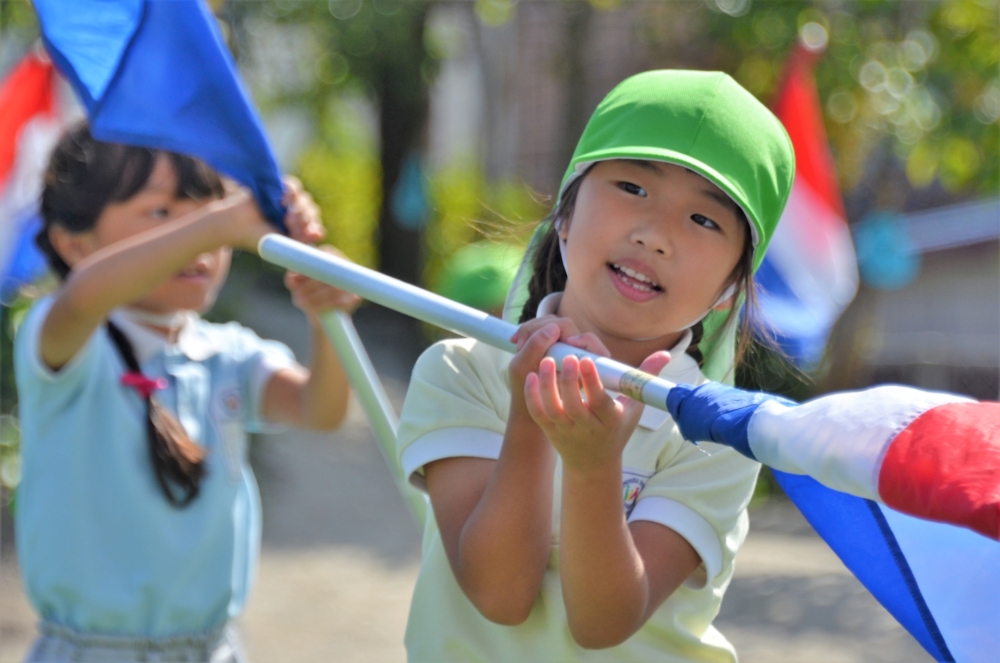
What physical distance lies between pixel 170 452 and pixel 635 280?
3.78 feet

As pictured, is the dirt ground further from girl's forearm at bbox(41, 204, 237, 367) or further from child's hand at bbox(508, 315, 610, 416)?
child's hand at bbox(508, 315, 610, 416)

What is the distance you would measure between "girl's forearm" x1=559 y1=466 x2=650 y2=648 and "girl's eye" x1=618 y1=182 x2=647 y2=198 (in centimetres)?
42

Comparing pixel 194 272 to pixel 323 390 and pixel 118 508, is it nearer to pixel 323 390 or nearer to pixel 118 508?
pixel 323 390

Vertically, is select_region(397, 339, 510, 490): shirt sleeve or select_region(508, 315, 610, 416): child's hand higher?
select_region(508, 315, 610, 416): child's hand

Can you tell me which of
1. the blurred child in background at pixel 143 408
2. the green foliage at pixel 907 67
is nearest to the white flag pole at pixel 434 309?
the blurred child in background at pixel 143 408

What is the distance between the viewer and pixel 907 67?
7.16m

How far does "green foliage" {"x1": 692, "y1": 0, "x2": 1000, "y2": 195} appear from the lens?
22.9ft

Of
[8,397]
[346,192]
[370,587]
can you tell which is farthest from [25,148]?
[346,192]

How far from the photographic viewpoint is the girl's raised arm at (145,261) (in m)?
2.07

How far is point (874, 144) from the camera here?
7480 mm

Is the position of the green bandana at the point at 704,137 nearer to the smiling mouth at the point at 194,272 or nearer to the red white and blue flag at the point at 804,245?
the smiling mouth at the point at 194,272

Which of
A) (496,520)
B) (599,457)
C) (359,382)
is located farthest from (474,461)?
(359,382)

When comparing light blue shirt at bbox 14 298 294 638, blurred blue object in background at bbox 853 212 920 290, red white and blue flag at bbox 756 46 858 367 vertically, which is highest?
light blue shirt at bbox 14 298 294 638

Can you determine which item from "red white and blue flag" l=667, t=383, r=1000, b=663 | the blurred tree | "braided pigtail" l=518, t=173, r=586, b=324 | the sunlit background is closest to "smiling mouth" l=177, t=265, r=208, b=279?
the sunlit background
